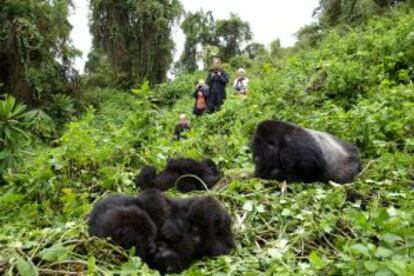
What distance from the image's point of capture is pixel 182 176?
3.23m

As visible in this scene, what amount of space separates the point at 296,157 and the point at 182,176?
67 centimetres

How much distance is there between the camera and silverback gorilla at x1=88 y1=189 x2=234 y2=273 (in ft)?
7.13

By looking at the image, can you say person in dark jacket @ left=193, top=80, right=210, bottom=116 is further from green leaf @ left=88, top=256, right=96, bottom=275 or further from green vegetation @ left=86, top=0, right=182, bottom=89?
green vegetation @ left=86, top=0, right=182, bottom=89

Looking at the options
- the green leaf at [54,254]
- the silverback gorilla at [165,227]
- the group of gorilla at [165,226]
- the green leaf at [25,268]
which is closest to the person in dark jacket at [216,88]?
the group of gorilla at [165,226]

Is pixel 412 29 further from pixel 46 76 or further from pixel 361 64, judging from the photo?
pixel 46 76

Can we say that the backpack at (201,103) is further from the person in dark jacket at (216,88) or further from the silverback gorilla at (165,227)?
the silverback gorilla at (165,227)

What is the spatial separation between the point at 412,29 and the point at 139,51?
15.0 meters

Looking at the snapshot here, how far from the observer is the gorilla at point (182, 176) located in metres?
3.24

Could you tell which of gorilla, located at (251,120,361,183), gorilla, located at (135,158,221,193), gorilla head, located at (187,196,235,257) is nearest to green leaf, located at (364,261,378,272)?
gorilla head, located at (187,196,235,257)

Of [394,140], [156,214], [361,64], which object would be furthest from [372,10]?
[156,214]

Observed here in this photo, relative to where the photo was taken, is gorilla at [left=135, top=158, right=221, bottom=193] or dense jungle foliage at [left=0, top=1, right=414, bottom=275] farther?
gorilla at [left=135, top=158, right=221, bottom=193]

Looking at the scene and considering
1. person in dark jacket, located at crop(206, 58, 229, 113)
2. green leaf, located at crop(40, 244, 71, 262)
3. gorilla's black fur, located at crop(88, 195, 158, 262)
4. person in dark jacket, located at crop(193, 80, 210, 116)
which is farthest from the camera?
person in dark jacket, located at crop(193, 80, 210, 116)

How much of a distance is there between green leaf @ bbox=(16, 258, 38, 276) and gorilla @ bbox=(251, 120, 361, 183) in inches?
63.0

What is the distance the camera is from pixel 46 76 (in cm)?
1121
